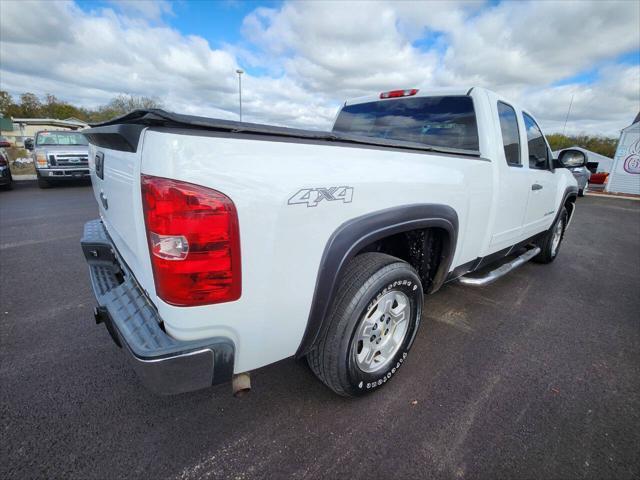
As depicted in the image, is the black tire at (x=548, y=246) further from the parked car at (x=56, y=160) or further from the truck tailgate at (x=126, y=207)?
the parked car at (x=56, y=160)

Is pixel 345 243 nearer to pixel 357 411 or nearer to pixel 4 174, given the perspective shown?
pixel 357 411

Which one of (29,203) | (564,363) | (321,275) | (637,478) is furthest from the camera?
(29,203)

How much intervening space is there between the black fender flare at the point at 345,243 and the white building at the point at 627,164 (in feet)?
71.2

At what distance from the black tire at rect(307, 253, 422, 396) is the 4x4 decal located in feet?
1.56

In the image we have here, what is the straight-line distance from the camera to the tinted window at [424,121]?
9.01 ft

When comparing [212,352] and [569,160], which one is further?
[569,160]

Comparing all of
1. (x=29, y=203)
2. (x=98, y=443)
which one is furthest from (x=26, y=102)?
(x=98, y=443)

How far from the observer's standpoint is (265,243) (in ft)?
4.31

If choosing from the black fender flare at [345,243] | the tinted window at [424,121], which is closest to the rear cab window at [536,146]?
the tinted window at [424,121]

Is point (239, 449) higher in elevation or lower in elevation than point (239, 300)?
lower

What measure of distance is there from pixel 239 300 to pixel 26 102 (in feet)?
259

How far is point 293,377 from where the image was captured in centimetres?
225

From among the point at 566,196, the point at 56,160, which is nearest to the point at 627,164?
the point at 566,196

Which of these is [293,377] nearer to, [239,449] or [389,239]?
[239,449]
